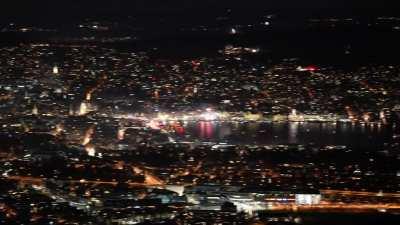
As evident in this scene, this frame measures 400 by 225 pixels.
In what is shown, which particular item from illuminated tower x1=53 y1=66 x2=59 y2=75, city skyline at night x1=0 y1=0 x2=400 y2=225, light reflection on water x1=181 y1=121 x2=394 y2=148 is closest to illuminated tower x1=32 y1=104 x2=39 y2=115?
city skyline at night x1=0 y1=0 x2=400 y2=225

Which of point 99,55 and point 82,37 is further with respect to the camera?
point 82,37

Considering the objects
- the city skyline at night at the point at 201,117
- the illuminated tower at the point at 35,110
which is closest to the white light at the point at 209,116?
the city skyline at night at the point at 201,117

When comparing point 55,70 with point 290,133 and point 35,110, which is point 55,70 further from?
point 290,133

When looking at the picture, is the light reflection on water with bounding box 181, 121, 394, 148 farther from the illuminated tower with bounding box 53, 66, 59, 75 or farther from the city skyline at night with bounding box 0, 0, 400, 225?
the illuminated tower with bounding box 53, 66, 59, 75

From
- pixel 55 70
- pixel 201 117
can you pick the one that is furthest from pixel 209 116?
pixel 55 70

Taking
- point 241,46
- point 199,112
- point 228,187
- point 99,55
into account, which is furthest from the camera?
point 241,46

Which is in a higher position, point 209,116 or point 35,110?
point 35,110

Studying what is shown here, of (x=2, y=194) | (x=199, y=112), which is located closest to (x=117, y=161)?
(x=2, y=194)

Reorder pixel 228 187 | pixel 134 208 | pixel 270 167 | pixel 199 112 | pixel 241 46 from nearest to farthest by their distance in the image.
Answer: pixel 134 208 < pixel 228 187 < pixel 270 167 < pixel 199 112 < pixel 241 46

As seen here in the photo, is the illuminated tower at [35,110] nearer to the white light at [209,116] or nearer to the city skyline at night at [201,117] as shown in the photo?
the city skyline at night at [201,117]

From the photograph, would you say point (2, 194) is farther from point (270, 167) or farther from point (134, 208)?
point (270, 167)

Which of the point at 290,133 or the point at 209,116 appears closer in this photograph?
the point at 290,133
